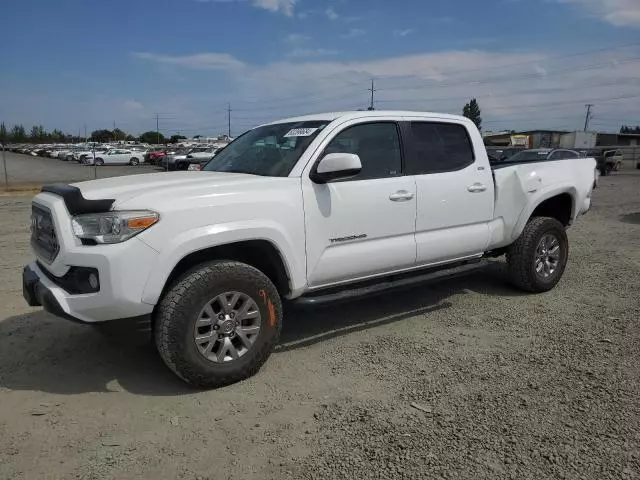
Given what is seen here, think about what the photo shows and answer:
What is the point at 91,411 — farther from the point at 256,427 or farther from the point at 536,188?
the point at 536,188

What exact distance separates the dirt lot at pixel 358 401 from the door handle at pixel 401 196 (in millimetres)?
1171

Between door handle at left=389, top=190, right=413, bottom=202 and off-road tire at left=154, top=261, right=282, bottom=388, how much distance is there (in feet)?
4.22

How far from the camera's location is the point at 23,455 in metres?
2.88

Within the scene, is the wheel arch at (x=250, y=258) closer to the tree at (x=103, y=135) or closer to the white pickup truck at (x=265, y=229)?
the white pickup truck at (x=265, y=229)

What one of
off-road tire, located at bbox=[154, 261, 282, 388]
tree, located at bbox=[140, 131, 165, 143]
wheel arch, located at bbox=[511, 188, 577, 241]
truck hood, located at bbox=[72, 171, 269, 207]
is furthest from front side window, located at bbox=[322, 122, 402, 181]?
tree, located at bbox=[140, 131, 165, 143]

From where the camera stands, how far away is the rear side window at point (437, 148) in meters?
4.70

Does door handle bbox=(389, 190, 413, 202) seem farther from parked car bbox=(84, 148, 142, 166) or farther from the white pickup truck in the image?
parked car bbox=(84, 148, 142, 166)

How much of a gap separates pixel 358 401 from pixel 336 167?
5.31 ft

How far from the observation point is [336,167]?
3846 millimetres

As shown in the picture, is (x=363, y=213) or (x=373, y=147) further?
(x=373, y=147)

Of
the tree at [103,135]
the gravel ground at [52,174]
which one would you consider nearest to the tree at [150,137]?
the tree at [103,135]

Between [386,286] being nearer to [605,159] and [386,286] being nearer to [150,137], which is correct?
[605,159]

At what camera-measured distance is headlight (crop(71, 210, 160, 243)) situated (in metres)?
3.28

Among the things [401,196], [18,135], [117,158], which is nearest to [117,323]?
[401,196]
